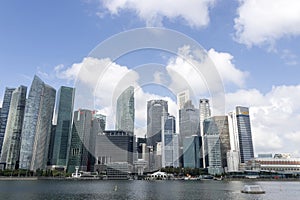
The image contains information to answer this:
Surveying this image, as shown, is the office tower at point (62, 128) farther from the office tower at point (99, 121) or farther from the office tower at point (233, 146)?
the office tower at point (233, 146)

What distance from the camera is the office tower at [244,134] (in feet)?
456

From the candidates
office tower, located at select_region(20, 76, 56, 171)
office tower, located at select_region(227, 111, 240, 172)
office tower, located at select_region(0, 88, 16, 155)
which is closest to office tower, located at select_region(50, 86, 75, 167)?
office tower, located at select_region(20, 76, 56, 171)

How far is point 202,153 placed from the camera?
11650 centimetres

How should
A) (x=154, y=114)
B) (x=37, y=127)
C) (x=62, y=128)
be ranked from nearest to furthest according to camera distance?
(x=154, y=114) < (x=37, y=127) < (x=62, y=128)

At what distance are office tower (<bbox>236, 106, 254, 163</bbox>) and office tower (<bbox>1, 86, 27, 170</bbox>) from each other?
106800mm

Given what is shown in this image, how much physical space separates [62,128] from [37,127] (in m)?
10.5

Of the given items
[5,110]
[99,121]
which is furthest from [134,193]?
[5,110]

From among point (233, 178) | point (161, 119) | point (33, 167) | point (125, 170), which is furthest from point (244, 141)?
point (161, 119)

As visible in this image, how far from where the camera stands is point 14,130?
377 ft

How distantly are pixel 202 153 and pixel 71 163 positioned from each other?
5718 centimetres

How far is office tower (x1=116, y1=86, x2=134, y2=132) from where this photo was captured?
59.4 feet

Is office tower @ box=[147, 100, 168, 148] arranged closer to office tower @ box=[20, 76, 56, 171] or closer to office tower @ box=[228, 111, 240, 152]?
office tower @ box=[20, 76, 56, 171]

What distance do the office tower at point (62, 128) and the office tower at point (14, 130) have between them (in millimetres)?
15223

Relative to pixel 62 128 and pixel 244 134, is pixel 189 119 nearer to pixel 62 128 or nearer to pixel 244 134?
pixel 62 128
